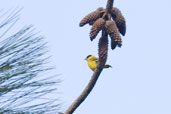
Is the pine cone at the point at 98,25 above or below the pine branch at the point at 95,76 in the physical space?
above

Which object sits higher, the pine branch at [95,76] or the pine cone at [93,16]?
the pine cone at [93,16]

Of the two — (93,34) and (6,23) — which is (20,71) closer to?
(6,23)

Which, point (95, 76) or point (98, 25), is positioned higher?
point (98, 25)

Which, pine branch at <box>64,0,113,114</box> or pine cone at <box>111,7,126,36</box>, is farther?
pine cone at <box>111,7,126,36</box>

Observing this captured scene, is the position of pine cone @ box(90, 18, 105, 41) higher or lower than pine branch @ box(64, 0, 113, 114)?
higher

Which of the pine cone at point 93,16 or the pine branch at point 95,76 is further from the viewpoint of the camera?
the pine cone at point 93,16

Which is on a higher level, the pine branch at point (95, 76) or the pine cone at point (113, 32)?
the pine cone at point (113, 32)

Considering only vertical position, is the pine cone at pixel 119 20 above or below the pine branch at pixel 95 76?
above

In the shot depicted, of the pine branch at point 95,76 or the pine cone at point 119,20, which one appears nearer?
the pine branch at point 95,76

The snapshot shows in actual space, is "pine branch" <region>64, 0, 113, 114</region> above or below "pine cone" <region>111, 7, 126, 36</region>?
below

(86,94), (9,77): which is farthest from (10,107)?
(86,94)

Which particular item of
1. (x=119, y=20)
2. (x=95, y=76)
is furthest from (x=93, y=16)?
(x=95, y=76)

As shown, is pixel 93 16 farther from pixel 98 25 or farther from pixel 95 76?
pixel 95 76

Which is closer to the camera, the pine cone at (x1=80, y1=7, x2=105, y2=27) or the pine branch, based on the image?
the pine branch
